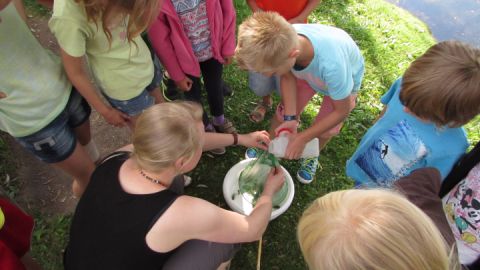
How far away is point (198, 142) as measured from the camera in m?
1.47

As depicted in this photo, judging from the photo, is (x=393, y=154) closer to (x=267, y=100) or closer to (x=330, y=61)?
(x=330, y=61)

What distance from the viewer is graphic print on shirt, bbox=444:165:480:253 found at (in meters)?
1.47

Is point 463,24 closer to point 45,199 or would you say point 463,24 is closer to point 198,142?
point 198,142

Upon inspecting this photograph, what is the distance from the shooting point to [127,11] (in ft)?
5.12

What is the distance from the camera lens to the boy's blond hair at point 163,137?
1.36 meters

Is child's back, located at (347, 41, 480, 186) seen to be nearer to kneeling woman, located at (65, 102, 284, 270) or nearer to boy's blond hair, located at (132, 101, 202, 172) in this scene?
kneeling woman, located at (65, 102, 284, 270)

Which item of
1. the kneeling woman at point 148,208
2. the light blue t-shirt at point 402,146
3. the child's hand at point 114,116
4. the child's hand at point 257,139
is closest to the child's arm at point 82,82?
the child's hand at point 114,116

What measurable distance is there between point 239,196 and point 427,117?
120cm

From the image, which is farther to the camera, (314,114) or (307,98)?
(314,114)

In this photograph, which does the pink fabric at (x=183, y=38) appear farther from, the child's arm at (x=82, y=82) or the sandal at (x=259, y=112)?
the sandal at (x=259, y=112)

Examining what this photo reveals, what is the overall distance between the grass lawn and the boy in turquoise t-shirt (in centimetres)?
64

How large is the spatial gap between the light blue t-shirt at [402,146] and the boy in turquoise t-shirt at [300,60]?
0.86 ft

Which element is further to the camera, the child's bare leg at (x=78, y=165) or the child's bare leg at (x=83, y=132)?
the child's bare leg at (x=83, y=132)

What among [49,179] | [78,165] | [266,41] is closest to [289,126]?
[266,41]
